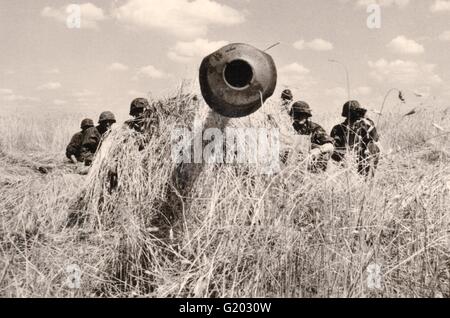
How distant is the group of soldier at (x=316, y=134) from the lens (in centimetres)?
477

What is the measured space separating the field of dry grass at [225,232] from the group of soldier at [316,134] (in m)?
0.34

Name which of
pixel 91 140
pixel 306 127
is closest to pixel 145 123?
pixel 306 127

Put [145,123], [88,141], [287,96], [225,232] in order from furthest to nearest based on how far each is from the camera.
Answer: [287,96] → [88,141] → [145,123] → [225,232]

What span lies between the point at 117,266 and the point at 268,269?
129cm

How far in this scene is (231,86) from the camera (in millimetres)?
3127

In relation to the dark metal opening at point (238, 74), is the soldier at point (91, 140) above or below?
above

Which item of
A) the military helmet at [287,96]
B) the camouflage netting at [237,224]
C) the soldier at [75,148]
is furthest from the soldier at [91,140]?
the military helmet at [287,96]

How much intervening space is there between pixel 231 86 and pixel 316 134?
3.09 metres

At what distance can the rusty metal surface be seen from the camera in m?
3.10

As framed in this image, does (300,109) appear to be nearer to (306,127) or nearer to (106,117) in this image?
(306,127)

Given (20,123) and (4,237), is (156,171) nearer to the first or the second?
(4,237)

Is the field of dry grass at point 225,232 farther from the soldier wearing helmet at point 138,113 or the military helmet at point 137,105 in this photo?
the military helmet at point 137,105

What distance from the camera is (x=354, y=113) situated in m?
6.26
